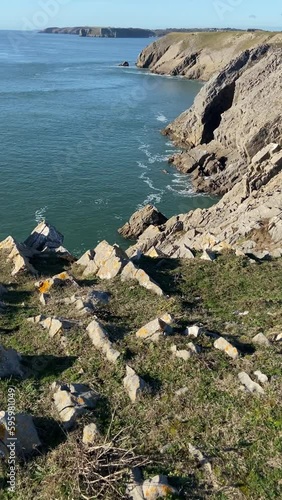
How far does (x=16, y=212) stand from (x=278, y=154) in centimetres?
2717

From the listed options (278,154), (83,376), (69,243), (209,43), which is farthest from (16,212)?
(209,43)

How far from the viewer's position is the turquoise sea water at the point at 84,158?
4866 centimetres

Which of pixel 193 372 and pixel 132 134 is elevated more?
pixel 193 372

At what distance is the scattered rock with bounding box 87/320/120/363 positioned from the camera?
14.2 meters

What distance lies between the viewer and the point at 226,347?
561 inches

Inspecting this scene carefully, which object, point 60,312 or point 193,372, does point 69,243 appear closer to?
point 60,312

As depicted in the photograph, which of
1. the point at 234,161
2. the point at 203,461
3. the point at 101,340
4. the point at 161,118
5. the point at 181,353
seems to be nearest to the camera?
the point at 203,461

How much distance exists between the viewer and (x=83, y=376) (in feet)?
44.5

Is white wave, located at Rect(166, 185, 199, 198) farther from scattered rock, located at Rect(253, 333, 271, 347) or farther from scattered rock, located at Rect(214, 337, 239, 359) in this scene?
scattered rock, located at Rect(214, 337, 239, 359)

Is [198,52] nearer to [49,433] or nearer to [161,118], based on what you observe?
[161,118]

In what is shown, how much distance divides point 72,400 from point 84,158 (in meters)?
56.3

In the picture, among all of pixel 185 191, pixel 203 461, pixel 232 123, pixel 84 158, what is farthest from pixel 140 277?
pixel 84 158

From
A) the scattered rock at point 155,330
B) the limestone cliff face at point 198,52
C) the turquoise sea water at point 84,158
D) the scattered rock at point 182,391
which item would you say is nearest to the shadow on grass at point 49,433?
the scattered rock at point 182,391

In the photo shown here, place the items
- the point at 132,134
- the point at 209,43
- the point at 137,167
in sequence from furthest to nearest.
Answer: the point at 209,43
the point at 132,134
the point at 137,167
